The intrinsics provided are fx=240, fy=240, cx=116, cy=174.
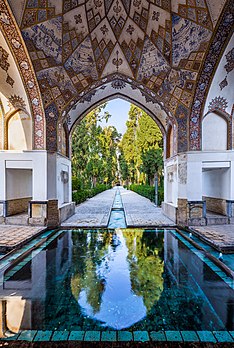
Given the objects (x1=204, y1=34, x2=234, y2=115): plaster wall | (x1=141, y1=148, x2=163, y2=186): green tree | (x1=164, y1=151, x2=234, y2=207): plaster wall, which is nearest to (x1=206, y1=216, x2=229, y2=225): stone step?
(x1=164, y1=151, x2=234, y2=207): plaster wall

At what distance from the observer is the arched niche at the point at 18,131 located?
6219 mm

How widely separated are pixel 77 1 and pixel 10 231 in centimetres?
504

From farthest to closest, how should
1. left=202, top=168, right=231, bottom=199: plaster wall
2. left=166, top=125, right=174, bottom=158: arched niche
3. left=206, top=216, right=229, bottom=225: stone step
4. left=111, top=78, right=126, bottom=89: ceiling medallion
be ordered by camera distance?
left=166, top=125, right=174, bottom=158: arched niche → left=111, top=78, right=126, bottom=89: ceiling medallion → left=202, top=168, right=231, bottom=199: plaster wall → left=206, top=216, right=229, bottom=225: stone step

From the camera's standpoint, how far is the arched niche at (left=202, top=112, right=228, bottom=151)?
20.5 feet

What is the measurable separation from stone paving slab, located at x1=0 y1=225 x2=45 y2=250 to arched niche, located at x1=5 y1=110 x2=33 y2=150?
202 cm

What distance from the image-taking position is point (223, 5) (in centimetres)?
421

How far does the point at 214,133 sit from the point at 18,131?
5130 millimetres

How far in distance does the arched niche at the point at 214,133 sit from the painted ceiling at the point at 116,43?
699mm

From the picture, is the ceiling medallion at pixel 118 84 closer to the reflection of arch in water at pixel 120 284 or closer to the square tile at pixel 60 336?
the reflection of arch in water at pixel 120 284

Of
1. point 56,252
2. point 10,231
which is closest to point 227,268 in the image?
point 56,252

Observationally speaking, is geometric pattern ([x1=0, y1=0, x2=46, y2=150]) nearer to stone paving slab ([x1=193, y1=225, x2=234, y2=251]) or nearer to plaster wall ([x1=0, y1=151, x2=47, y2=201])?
plaster wall ([x1=0, y1=151, x2=47, y2=201])

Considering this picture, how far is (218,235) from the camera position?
4.80 m

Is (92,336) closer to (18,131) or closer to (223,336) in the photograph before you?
(223,336)

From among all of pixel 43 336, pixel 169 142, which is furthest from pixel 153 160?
pixel 43 336
